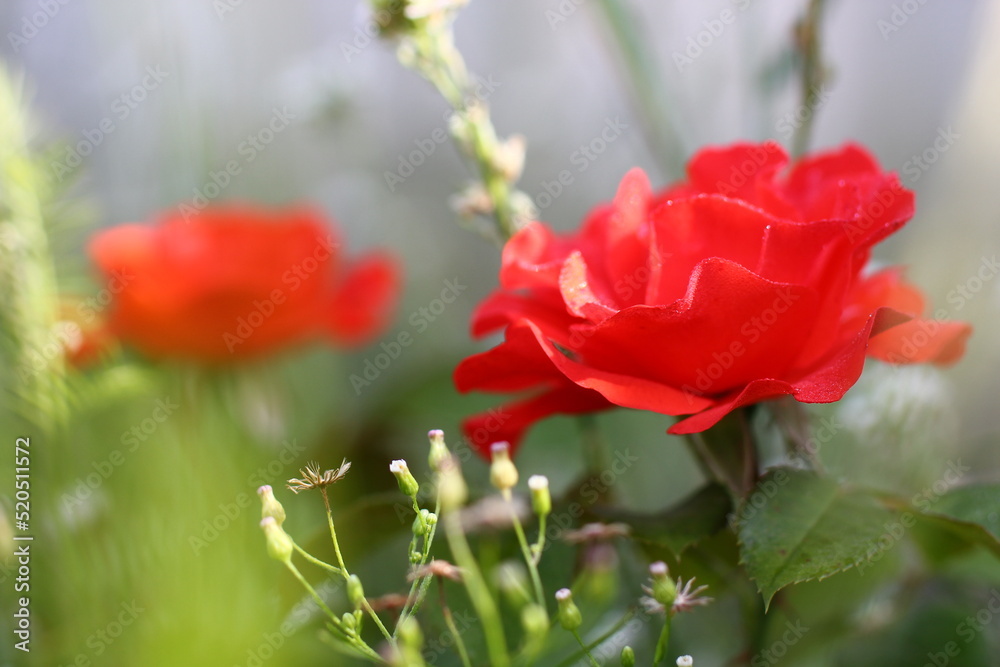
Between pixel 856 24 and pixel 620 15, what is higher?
pixel 620 15

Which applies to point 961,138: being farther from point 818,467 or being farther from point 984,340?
point 818,467

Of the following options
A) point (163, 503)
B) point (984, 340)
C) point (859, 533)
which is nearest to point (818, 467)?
point (859, 533)
